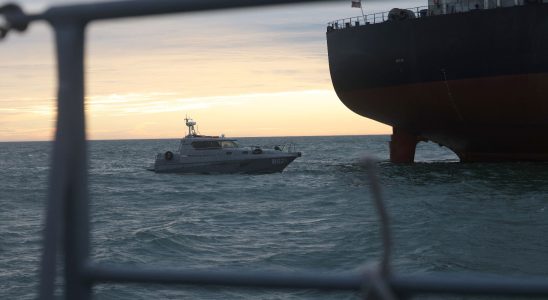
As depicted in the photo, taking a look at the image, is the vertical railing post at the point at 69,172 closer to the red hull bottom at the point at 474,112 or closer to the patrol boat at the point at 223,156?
the red hull bottom at the point at 474,112

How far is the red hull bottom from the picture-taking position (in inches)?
835

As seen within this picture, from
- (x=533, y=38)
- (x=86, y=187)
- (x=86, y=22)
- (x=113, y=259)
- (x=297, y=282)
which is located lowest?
(x=113, y=259)

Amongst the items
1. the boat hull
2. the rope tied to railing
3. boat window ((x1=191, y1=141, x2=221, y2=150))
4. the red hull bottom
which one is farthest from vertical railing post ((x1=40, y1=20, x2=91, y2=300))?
boat window ((x1=191, y1=141, x2=221, y2=150))

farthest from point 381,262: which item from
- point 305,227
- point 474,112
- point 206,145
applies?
point 206,145

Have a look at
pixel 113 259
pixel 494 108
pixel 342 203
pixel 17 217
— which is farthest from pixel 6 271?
pixel 494 108

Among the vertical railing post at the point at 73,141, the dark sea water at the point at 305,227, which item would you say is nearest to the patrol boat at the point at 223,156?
the dark sea water at the point at 305,227

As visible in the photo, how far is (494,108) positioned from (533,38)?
235cm

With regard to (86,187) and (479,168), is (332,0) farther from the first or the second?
(479,168)

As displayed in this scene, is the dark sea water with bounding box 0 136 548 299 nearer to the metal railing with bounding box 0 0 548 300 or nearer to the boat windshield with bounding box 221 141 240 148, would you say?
the boat windshield with bounding box 221 141 240 148

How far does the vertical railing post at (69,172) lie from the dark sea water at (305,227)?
6867 mm

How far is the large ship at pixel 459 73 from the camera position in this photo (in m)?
21.2

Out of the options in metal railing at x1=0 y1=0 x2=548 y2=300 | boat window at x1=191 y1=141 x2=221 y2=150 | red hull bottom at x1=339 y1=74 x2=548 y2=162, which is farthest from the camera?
boat window at x1=191 y1=141 x2=221 y2=150

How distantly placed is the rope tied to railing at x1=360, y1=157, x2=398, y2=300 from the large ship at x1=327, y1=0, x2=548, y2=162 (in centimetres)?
2100

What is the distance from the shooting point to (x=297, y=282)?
1263mm
